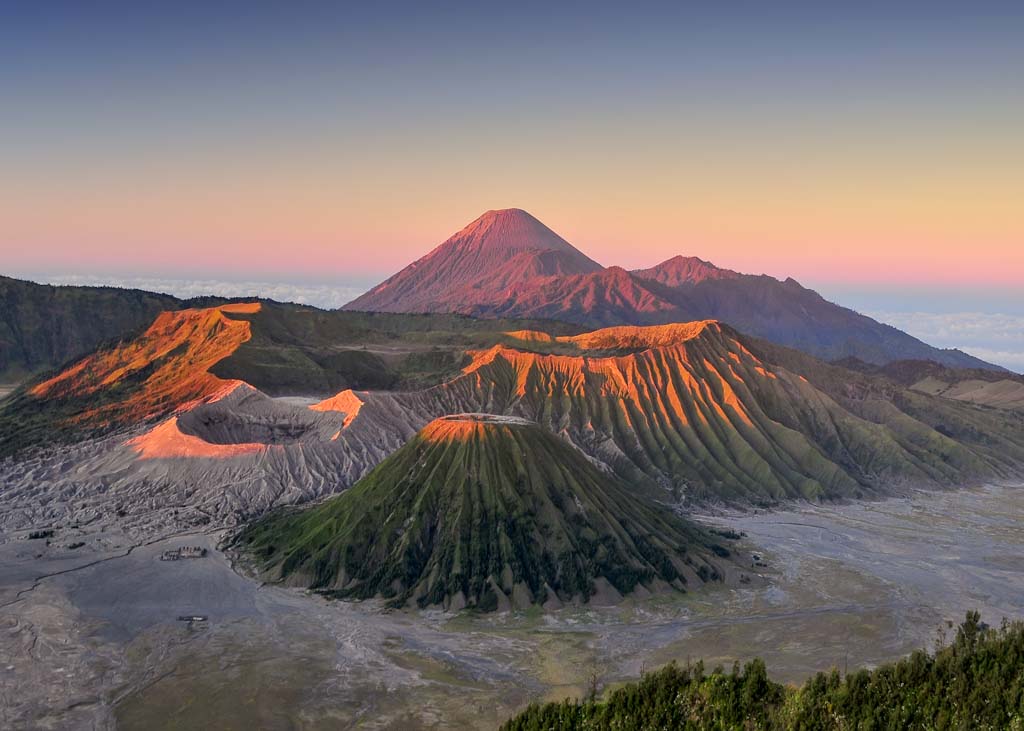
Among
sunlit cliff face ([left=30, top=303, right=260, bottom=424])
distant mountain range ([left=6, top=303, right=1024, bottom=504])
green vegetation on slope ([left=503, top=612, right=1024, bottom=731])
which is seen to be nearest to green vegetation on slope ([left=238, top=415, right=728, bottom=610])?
distant mountain range ([left=6, top=303, right=1024, bottom=504])

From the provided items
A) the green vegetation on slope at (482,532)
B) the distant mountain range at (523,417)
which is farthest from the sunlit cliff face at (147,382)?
the green vegetation on slope at (482,532)

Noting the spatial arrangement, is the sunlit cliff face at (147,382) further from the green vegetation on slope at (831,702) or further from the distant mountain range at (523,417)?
the green vegetation on slope at (831,702)

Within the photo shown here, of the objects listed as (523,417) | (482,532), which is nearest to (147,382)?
(523,417)

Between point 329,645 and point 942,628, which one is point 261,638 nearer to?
point 329,645

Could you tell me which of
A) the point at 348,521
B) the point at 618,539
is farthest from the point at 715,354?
the point at 348,521

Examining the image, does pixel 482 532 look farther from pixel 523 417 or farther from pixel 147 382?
pixel 147 382

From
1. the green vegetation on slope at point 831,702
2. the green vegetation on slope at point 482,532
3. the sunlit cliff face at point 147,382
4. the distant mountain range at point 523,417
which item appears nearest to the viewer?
the green vegetation on slope at point 831,702

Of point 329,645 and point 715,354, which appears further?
point 715,354
